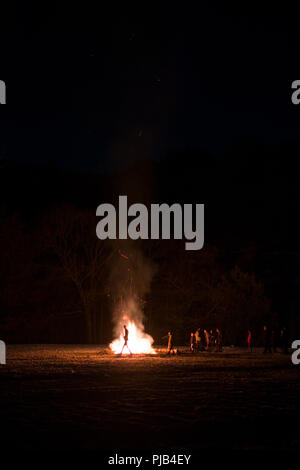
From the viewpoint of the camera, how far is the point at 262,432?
11.0 m

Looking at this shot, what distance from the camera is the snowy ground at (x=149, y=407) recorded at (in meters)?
10.3

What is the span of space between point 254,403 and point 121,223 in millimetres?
37121

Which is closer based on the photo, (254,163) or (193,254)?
(193,254)

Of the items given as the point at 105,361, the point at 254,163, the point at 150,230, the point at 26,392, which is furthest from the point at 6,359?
the point at 254,163

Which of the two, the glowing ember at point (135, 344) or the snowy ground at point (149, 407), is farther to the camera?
the glowing ember at point (135, 344)

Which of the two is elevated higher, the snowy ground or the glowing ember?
the glowing ember

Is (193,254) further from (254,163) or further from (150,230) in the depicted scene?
(254,163)

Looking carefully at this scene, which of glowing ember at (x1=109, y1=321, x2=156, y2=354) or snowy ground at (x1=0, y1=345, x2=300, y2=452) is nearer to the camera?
snowy ground at (x1=0, y1=345, x2=300, y2=452)

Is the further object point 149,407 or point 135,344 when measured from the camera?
point 135,344

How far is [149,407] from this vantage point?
13.7m

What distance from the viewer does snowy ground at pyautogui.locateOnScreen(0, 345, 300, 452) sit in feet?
33.8

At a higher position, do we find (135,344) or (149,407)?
(135,344)

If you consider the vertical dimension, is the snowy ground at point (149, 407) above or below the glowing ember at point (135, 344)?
below
